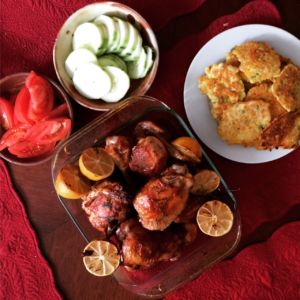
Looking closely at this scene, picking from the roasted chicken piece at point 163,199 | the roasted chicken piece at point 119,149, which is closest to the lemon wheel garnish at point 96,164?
the roasted chicken piece at point 119,149

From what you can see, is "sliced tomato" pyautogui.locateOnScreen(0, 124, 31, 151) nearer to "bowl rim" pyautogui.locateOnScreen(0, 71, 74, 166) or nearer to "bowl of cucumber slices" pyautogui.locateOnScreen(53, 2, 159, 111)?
"bowl rim" pyautogui.locateOnScreen(0, 71, 74, 166)

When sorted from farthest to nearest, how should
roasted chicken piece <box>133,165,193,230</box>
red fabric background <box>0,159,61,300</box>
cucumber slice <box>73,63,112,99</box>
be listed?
1. red fabric background <box>0,159,61,300</box>
2. cucumber slice <box>73,63,112,99</box>
3. roasted chicken piece <box>133,165,193,230</box>

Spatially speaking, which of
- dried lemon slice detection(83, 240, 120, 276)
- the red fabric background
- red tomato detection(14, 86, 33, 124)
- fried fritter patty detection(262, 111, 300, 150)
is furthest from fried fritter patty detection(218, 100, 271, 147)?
the red fabric background

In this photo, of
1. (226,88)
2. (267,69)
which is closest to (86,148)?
(226,88)

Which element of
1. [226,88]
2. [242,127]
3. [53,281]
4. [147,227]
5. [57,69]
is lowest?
[53,281]

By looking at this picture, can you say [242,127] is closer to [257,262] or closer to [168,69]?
[168,69]

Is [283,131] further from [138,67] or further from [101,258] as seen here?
[101,258]
